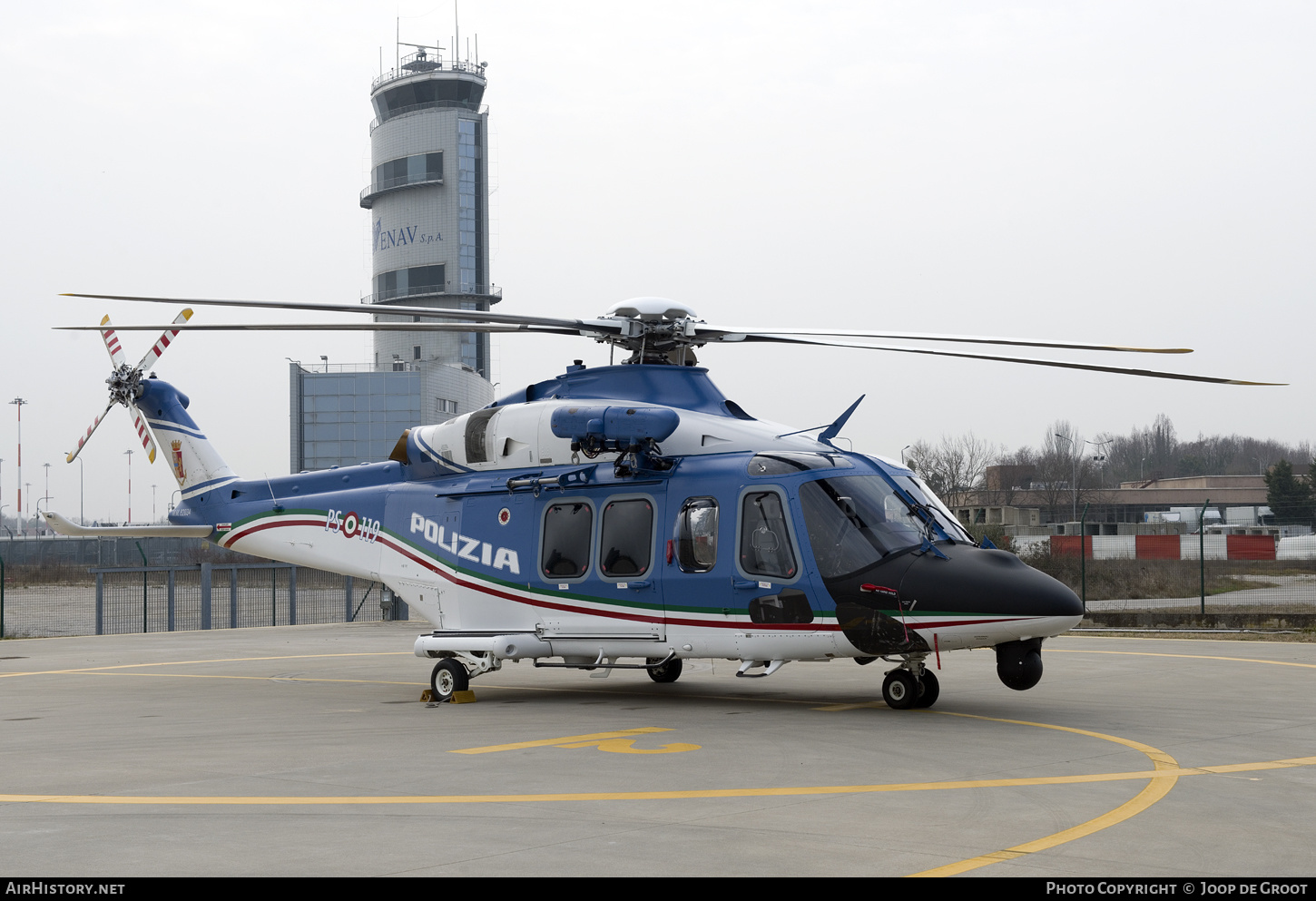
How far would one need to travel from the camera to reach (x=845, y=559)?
37.7 feet

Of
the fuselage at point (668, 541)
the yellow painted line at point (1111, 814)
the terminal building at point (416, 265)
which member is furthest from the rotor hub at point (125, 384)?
the terminal building at point (416, 265)

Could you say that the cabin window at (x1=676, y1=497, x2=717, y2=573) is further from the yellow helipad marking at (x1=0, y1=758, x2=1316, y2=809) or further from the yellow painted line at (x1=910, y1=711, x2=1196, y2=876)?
the yellow helipad marking at (x1=0, y1=758, x2=1316, y2=809)

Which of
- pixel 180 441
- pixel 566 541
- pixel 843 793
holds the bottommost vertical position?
A: pixel 843 793

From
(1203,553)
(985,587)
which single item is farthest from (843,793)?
(1203,553)

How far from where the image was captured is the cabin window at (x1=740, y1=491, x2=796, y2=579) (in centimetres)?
1189

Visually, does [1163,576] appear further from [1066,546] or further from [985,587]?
[985,587]

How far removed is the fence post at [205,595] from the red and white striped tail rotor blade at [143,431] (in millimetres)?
12569

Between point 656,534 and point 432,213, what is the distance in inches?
2677

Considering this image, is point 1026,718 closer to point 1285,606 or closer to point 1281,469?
point 1285,606

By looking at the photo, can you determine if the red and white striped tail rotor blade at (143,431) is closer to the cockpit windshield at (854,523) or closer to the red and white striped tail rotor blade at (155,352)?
the red and white striped tail rotor blade at (155,352)

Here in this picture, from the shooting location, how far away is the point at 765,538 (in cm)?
1208

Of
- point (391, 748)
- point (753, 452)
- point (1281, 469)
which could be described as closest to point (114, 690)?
point (391, 748)

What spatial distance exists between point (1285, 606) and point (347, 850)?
79.5 feet

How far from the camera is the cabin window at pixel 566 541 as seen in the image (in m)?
13.5
